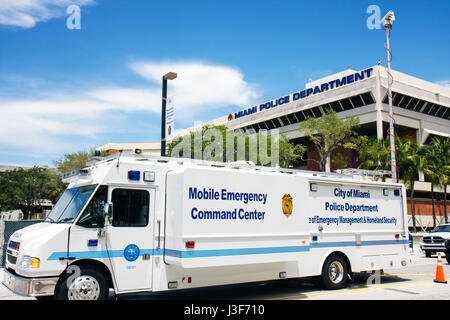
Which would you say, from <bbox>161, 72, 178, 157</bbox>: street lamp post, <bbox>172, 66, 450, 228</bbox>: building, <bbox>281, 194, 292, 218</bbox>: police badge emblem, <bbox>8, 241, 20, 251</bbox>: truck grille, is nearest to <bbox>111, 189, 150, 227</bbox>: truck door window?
<bbox>8, 241, 20, 251</bbox>: truck grille

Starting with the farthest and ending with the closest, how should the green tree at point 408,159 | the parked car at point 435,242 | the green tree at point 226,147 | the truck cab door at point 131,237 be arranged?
the green tree at point 408,159, the green tree at point 226,147, the parked car at point 435,242, the truck cab door at point 131,237

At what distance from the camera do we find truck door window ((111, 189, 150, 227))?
7.57 metres

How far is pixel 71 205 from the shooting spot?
25.5ft

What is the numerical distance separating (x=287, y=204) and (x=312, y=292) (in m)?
2.39

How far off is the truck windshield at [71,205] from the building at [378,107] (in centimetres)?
3554

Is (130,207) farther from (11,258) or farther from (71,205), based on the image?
(11,258)

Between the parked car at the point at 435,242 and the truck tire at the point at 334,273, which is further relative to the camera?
the parked car at the point at 435,242

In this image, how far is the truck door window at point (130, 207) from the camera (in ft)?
24.8

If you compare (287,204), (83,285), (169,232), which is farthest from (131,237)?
(287,204)

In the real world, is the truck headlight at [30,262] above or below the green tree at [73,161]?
below

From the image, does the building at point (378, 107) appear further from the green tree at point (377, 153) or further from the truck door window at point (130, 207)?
the truck door window at point (130, 207)

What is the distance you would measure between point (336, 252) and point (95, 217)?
241 inches

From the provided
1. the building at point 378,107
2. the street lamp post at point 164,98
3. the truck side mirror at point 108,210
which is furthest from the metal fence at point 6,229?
the building at point 378,107
